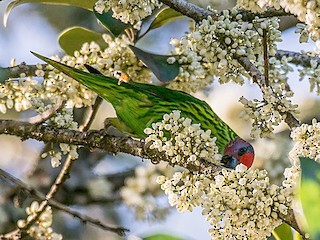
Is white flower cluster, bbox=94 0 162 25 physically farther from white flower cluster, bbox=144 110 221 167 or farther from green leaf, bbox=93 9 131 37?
green leaf, bbox=93 9 131 37

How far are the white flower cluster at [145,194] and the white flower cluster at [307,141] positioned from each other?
3.58 feet

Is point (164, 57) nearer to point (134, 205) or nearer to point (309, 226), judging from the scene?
point (134, 205)

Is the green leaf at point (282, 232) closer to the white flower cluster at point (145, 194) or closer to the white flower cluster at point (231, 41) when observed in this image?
the white flower cluster at point (231, 41)

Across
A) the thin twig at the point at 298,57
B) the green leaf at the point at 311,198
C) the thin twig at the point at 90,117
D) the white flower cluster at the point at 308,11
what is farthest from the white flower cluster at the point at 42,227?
the green leaf at the point at 311,198

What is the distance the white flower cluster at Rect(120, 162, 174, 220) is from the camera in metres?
2.23

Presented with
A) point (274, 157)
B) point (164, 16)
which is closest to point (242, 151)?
point (164, 16)

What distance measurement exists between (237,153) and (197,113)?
147mm

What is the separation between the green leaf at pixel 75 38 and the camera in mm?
1721

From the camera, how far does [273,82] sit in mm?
1468

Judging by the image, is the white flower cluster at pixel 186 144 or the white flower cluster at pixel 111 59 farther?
the white flower cluster at pixel 111 59

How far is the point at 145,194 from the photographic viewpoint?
229 centimetres

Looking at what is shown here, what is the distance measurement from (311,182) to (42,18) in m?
2.75

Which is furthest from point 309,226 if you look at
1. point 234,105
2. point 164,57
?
point 234,105

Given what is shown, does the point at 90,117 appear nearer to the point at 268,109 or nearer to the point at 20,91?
the point at 20,91
